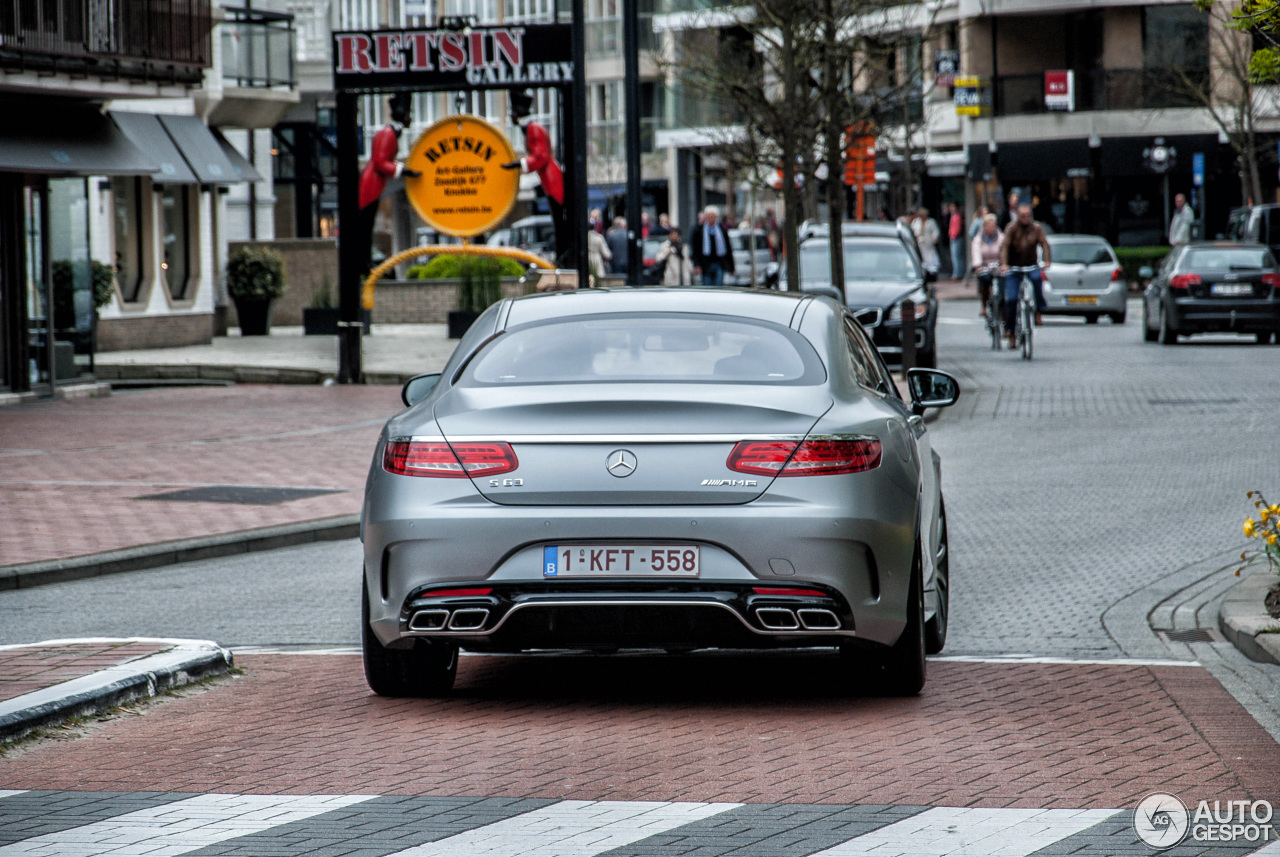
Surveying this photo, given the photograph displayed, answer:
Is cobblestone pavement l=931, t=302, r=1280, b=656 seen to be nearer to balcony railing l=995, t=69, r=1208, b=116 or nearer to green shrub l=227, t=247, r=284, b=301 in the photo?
green shrub l=227, t=247, r=284, b=301

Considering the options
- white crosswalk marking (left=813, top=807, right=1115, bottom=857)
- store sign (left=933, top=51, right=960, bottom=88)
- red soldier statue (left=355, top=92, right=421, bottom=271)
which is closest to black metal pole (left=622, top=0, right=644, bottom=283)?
red soldier statue (left=355, top=92, right=421, bottom=271)

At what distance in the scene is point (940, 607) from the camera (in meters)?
7.81

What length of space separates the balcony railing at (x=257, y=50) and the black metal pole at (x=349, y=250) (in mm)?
9730

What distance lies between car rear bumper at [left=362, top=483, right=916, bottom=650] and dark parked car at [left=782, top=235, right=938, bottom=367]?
1550cm

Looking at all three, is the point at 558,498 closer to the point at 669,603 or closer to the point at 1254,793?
the point at 669,603

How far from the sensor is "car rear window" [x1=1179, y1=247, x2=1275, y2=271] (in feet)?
92.0

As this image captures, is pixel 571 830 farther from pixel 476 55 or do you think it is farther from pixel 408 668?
pixel 476 55

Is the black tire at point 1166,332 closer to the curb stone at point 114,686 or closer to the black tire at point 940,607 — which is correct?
the black tire at point 940,607

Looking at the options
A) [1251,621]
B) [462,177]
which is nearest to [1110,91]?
[462,177]

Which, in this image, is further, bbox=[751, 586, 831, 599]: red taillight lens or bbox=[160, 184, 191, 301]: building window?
bbox=[160, 184, 191, 301]: building window

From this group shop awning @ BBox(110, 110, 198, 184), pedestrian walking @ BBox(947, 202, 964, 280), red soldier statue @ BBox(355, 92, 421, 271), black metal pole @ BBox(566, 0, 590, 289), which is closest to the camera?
black metal pole @ BBox(566, 0, 590, 289)

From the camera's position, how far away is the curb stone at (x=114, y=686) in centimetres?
629

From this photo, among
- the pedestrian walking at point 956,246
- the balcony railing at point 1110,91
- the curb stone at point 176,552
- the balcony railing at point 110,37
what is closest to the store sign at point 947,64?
the balcony railing at point 1110,91

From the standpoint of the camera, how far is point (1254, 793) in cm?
532
